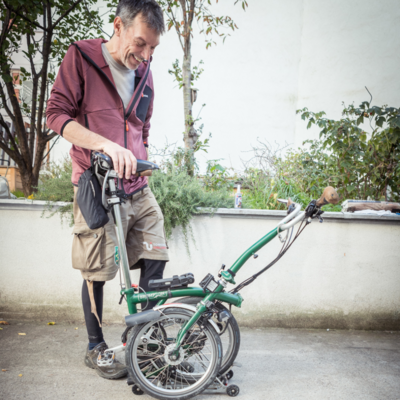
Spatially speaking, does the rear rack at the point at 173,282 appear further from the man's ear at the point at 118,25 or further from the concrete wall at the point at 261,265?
the man's ear at the point at 118,25

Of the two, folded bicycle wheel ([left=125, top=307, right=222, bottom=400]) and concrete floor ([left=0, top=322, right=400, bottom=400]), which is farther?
concrete floor ([left=0, top=322, right=400, bottom=400])

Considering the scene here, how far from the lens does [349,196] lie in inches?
147

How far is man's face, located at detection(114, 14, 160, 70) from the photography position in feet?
5.82

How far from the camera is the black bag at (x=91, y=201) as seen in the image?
1.83 metres

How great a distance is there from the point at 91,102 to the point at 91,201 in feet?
1.77

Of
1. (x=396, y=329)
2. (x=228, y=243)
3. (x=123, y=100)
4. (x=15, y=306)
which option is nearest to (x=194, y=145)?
(x=228, y=243)

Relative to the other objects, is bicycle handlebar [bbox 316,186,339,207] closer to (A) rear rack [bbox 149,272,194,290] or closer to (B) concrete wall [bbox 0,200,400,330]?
(A) rear rack [bbox 149,272,194,290]

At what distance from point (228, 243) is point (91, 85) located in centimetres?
162

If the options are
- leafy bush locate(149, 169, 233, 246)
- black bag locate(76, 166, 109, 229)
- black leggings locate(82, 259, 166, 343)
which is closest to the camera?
black bag locate(76, 166, 109, 229)

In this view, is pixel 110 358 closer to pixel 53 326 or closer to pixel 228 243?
pixel 53 326

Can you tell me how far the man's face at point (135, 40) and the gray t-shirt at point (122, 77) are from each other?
10cm

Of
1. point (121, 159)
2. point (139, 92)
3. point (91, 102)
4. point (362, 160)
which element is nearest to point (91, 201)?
point (121, 159)

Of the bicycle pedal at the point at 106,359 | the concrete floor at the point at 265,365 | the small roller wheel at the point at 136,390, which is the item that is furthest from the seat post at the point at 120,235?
the concrete floor at the point at 265,365

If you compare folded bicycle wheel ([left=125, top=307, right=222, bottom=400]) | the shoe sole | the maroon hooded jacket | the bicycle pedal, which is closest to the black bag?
the maroon hooded jacket
